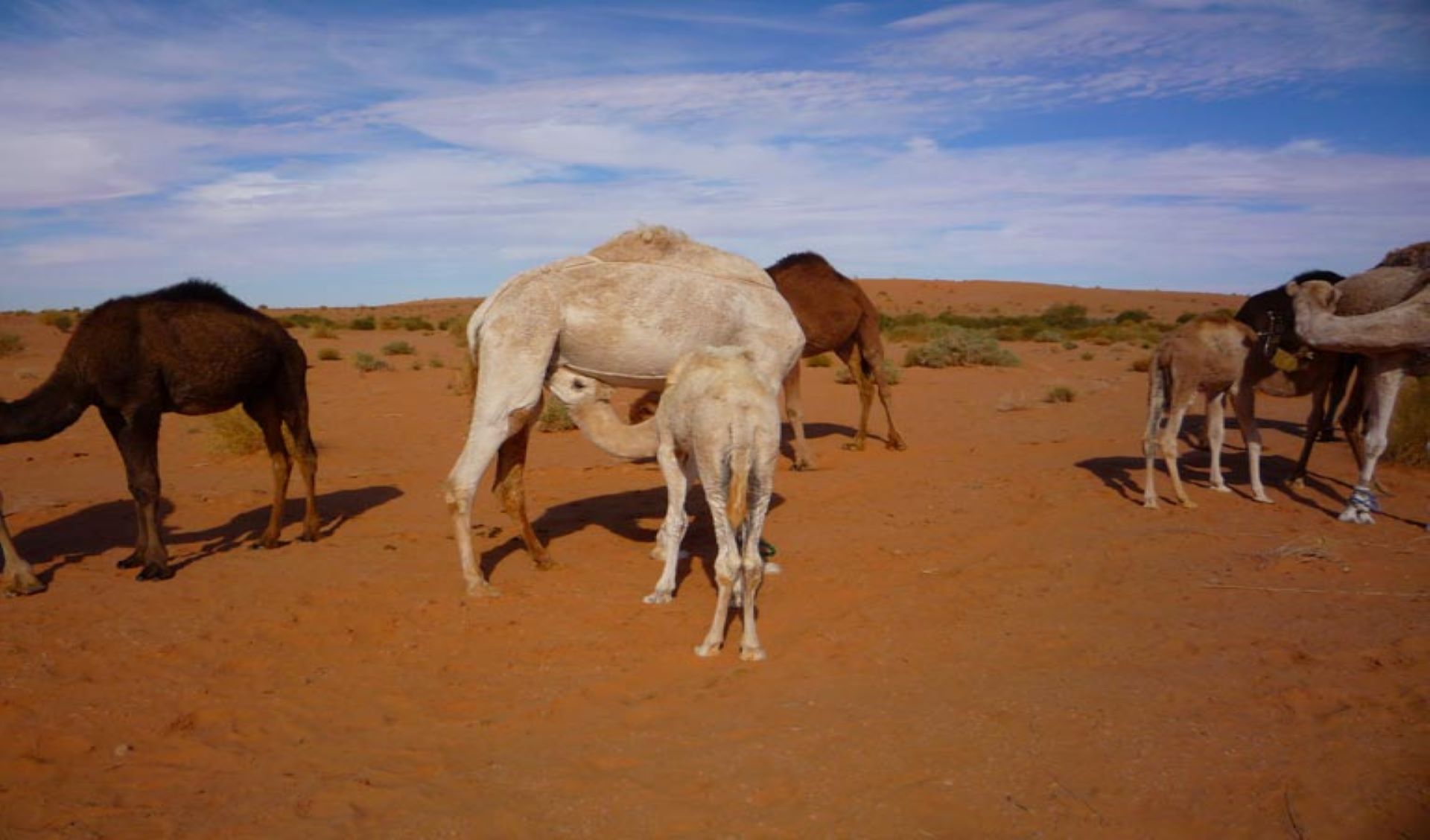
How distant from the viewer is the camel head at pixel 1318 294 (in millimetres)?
8470

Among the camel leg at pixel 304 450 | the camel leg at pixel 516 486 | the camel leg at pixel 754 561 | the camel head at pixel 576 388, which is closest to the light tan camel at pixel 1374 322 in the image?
the camel leg at pixel 754 561

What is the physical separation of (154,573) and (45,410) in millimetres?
1594

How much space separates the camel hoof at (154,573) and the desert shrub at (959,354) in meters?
21.6

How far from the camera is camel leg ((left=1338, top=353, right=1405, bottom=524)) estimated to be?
8.20 metres

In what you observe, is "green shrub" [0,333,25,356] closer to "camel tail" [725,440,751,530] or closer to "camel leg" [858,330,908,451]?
"camel leg" [858,330,908,451]

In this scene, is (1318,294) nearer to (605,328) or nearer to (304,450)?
(605,328)

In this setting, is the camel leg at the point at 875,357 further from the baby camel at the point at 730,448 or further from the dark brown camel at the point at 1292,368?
the baby camel at the point at 730,448

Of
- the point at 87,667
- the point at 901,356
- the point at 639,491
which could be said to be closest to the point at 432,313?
the point at 901,356

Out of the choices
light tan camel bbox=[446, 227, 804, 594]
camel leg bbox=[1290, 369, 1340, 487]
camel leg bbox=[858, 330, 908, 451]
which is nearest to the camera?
light tan camel bbox=[446, 227, 804, 594]

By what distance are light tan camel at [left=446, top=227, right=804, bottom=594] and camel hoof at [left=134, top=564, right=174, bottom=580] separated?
2519 millimetres

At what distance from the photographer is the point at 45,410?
7145 mm

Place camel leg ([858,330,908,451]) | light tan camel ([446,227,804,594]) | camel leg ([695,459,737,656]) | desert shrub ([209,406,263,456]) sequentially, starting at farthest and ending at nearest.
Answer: camel leg ([858,330,908,451]) → desert shrub ([209,406,263,456]) → light tan camel ([446,227,804,594]) → camel leg ([695,459,737,656])

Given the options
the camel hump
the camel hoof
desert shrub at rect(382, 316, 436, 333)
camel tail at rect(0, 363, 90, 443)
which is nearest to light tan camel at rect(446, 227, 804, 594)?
the camel hump

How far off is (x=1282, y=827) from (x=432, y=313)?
71304 millimetres
